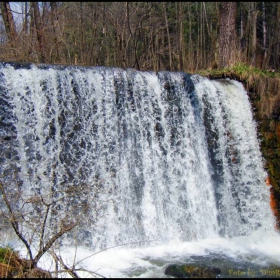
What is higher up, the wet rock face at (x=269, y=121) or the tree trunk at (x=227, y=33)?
the tree trunk at (x=227, y=33)

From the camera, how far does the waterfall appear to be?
221 inches

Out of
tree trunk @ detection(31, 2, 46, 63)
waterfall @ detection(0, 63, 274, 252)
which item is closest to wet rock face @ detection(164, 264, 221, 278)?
waterfall @ detection(0, 63, 274, 252)

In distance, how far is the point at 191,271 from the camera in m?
4.22

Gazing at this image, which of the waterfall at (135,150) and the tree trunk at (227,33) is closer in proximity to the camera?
the waterfall at (135,150)

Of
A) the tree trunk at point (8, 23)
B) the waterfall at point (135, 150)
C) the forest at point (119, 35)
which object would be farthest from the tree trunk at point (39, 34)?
the waterfall at point (135, 150)

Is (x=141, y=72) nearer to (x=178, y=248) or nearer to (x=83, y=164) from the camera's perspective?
(x=83, y=164)

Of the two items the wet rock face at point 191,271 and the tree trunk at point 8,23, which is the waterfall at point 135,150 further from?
the tree trunk at point 8,23

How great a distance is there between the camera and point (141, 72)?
6559 millimetres

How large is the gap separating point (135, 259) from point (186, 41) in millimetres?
12202

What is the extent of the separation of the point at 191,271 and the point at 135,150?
247 centimetres

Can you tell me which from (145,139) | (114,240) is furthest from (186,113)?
(114,240)

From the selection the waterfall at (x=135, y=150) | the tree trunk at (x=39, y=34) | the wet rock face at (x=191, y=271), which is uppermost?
the tree trunk at (x=39, y=34)

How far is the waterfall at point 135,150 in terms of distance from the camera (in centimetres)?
561

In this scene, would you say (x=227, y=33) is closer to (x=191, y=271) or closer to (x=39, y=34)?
(x=39, y=34)
